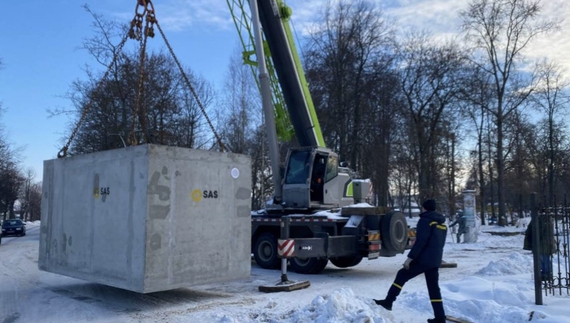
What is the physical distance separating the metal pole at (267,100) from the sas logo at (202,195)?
5834mm

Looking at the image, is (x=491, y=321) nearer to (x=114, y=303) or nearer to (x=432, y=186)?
(x=114, y=303)

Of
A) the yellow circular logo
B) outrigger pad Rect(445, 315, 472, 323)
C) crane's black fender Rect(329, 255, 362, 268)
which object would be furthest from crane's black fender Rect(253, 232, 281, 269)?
outrigger pad Rect(445, 315, 472, 323)

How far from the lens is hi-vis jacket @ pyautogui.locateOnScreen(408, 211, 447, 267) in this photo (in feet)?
23.3

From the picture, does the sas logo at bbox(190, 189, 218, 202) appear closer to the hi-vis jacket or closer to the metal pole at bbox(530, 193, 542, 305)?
the hi-vis jacket

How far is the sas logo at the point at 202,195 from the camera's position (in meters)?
8.57

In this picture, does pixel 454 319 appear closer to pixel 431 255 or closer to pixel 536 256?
pixel 431 255

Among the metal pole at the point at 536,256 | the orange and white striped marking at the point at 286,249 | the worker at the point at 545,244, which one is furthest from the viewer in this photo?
the orange and white striped marking at the point at 286,249

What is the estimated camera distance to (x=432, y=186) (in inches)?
1438

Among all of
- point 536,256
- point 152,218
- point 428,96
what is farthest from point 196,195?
point 428,96

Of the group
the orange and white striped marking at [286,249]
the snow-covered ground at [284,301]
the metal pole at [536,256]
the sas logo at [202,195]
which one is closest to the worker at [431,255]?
the snow-covered ground at [284,301]

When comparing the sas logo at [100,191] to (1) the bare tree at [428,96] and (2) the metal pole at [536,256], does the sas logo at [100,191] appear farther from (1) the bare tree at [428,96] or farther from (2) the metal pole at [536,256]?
(1) the bare tree at [428,96]

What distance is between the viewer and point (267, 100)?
46.9ft

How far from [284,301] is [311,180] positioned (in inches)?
221

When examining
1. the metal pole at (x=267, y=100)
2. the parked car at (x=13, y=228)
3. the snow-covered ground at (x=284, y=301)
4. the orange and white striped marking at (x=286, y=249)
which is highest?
the metal pole at (x=267, y=100)
